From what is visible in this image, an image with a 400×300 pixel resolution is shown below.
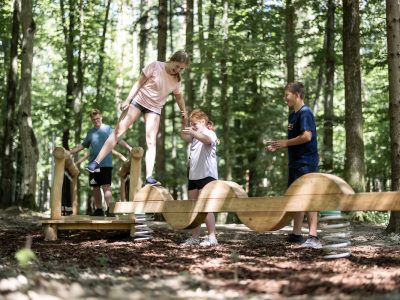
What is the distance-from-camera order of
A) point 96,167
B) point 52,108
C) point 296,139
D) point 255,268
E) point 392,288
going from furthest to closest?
point 52,108
point 96,167
point 296,139
point 255,268
point 392,288

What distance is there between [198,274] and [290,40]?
14565mm

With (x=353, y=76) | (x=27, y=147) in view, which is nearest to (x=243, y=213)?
(x=353, y=76)

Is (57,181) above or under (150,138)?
under

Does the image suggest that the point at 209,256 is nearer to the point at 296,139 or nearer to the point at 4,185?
the point at 296,139

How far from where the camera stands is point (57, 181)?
7.99 metres

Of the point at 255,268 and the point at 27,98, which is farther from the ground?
the point at 27,98

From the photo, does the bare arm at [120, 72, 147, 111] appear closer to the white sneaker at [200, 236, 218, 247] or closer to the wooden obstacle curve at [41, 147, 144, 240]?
the wooden obstacle curve at [41, 147, 144, 240]

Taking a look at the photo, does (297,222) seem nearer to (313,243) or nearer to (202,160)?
(313,243)

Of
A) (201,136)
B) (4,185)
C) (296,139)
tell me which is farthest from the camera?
(4,185)

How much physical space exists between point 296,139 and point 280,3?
14.5m

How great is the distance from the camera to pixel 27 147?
1514 centimetres

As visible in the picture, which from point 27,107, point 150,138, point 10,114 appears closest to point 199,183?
point 150,138

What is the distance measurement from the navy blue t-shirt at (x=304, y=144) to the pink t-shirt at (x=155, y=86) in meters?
1.78

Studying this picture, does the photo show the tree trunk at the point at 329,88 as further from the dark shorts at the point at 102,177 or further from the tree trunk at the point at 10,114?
the tree trunk at the point at 10,114
